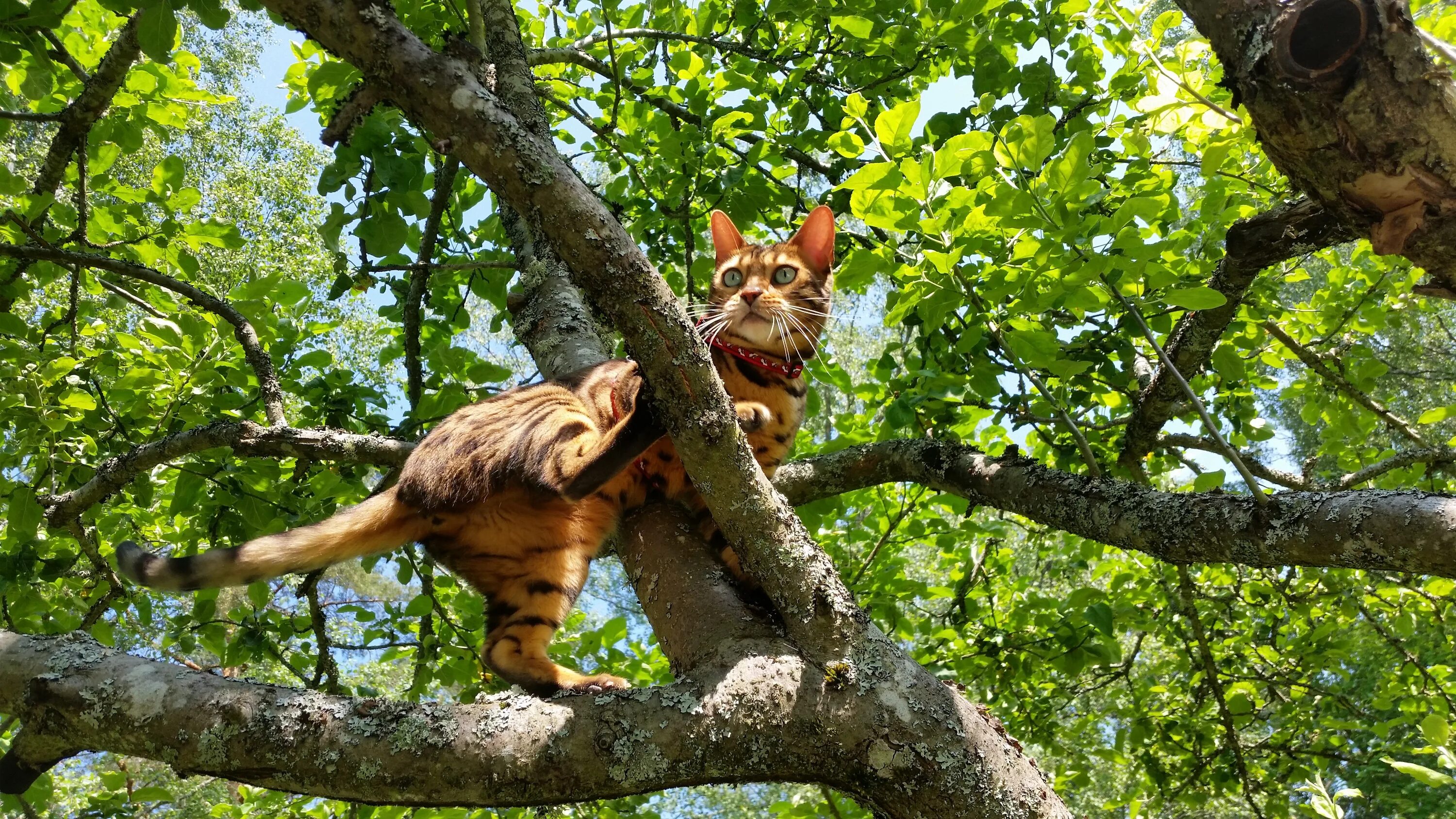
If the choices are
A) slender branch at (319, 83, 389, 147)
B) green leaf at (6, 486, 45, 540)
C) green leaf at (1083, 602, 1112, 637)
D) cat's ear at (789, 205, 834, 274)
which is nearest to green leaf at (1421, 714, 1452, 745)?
green leaf at (1083, 602, 1112, 637)

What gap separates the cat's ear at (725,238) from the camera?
397 cm

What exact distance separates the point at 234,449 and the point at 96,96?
1.44 metres

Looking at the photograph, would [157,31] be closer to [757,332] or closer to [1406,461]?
[757,332]

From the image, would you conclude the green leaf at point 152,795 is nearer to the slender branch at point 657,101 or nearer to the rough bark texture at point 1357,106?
the slender branch at point 657,101

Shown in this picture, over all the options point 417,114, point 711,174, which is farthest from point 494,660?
point 711,174

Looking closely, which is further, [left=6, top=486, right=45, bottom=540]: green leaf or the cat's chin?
the cat's chin

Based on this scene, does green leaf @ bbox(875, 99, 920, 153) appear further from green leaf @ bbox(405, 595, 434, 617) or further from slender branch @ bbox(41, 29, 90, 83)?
green leaf @ bbox(405, 595, 434, 617)

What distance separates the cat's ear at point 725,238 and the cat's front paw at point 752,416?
1310 millimetres

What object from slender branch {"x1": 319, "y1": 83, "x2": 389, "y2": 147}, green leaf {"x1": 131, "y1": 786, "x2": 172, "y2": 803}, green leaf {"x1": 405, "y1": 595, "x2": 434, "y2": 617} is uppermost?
slender branch {"x1": 319, "y1": 83, "x2": 389, "y2": 147}

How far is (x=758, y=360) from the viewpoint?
3.34 meters

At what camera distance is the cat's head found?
139 inches

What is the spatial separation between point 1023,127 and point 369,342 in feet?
50.3

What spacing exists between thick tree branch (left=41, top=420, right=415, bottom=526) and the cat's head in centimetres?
139

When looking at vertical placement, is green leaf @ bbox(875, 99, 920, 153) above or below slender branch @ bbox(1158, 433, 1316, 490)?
below
